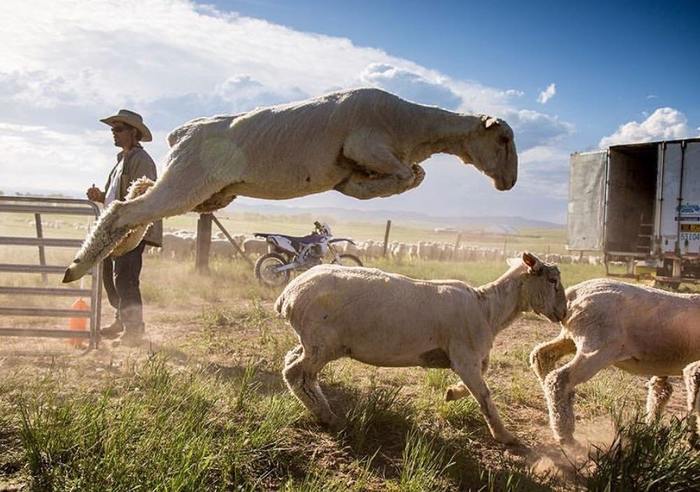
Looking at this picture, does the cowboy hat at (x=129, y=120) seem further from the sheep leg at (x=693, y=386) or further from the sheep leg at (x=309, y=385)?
the sheep leg at (x=693, y=386)

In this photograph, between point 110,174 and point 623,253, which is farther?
point 623,253

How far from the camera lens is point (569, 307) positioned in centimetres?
457

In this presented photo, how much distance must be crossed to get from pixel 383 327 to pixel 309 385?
2.32 feet

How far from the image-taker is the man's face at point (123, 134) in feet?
20.4

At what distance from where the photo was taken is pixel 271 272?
1166 cm

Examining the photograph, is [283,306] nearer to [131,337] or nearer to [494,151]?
[494,151]

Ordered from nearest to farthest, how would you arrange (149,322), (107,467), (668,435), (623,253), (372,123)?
(107,467) → (372,123) → (668,435) → (149,322) → (623,253)

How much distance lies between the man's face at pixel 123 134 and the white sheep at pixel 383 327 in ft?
10.5

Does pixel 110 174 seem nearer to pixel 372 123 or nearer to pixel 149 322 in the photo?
pixel 149 322

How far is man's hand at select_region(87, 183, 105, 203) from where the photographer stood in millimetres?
6148

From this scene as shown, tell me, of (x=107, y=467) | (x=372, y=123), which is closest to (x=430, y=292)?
(x=372, y=123)

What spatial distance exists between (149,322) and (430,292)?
505 centimetres

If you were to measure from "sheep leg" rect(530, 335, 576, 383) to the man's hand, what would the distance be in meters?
4.96

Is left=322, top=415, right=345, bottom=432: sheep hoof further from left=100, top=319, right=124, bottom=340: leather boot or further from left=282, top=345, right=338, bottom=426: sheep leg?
left=100, top=319, right=124, bottom=340: leather boot
